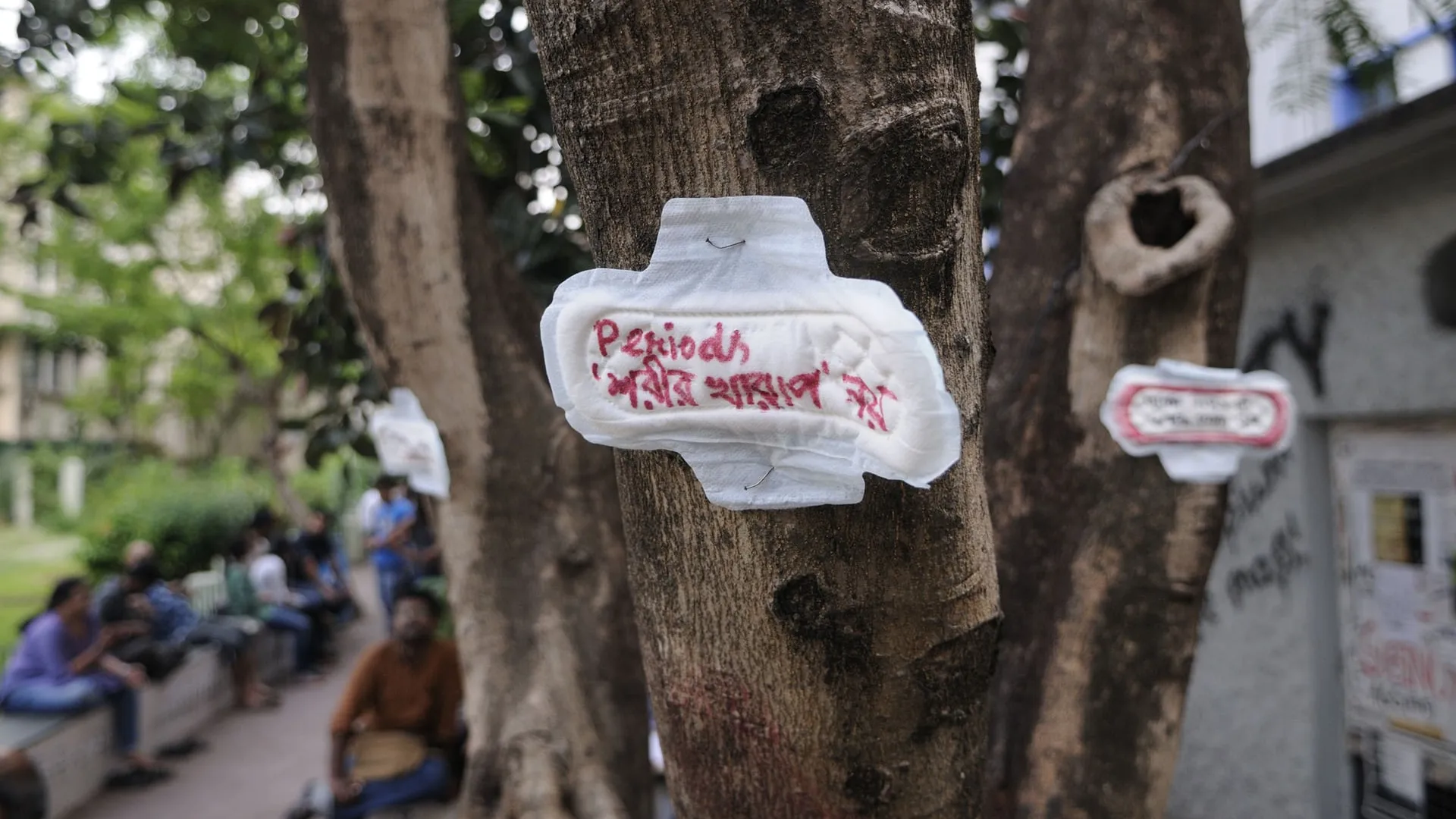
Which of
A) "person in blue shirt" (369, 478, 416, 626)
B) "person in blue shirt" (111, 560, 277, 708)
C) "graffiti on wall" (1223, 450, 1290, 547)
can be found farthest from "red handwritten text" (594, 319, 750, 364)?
"person in blue shirt" (111, 560, 277, 708)

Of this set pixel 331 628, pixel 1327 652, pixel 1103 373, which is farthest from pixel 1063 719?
pixel 331 628

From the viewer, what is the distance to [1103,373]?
2.17 metres

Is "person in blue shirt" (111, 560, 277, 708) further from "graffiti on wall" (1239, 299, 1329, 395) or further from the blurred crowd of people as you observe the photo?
"graffiti on wall" (1239, 299, 1329, 395)

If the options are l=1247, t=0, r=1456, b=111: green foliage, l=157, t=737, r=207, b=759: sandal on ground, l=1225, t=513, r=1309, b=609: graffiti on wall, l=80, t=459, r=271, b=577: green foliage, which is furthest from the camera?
l=80, t=459, r=271, b=577: green foliage

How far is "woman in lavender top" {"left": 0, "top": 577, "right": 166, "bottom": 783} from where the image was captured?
17.5ft

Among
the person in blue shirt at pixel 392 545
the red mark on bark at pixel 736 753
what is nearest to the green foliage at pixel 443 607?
the person in blue shirt at pixel 392 545

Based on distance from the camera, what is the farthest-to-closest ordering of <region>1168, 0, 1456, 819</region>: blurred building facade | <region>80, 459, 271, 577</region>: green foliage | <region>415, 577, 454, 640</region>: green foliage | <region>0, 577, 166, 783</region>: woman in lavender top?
<region>80, 459, 271, 577</region>: green foliage, <region>415, 577, 454, 640</region>: green foliage, <region>0, 577, 166, 783</region>: woman in lavender top, <region>1168, 0, 1456, 819</region>: blurred building facade

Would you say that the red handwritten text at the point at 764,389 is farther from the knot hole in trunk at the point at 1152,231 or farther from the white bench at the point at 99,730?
the white bench at the point at 99,730

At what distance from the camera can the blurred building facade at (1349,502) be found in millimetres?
3537

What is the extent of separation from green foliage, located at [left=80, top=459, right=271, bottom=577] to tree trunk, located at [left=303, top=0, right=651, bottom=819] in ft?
27.0

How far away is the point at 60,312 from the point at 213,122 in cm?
974

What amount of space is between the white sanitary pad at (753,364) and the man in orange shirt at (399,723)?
3.62 metres

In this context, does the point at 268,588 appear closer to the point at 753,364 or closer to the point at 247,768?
the point at 247,768

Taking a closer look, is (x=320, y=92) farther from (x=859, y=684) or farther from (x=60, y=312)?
(x=60, y=312)
